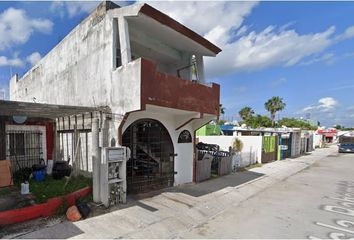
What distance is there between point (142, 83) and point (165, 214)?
386cm

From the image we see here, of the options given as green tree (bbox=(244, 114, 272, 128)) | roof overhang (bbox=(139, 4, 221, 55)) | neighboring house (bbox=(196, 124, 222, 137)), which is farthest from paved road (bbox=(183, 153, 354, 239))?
green tree (bbox=(244, 114, 272, 128))

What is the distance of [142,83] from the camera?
7.17m

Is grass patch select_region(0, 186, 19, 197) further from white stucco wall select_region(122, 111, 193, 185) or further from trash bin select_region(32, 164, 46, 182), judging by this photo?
white stucco wall select_region(122, 111, 193, 185)

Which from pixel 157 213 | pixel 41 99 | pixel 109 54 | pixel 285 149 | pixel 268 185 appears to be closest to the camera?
pixel 157 213

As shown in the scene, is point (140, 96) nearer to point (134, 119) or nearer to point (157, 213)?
point (134, 119)

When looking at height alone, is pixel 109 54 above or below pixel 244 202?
above

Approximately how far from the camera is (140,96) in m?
7.12

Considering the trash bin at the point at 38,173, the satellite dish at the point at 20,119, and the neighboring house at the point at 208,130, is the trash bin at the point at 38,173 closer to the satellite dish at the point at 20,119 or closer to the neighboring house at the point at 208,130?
the satellite dish at the point at 20,119

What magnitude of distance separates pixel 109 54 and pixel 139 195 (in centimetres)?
492

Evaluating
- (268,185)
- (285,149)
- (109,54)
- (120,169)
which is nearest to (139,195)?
(120,169)

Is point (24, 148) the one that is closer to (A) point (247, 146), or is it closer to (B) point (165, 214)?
(B) point (165, 214)

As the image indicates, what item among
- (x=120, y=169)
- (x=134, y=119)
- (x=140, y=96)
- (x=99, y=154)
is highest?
(x=140, y=96)

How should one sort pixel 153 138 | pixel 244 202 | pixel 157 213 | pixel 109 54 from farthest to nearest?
pixel 153 138
pixel 244 202
pixel 109 54
pixel 157 213

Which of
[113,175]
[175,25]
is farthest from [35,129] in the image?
[175,25]
